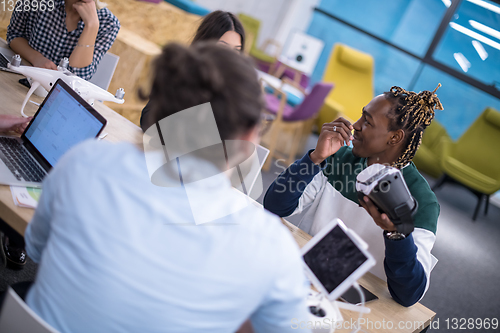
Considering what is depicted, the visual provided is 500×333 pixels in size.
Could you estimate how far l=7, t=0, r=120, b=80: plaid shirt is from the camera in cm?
197

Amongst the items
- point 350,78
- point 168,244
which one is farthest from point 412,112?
point 350,78

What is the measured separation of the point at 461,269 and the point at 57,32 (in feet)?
11.3

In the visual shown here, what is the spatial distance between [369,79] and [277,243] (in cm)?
509

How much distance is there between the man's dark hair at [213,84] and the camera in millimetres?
616

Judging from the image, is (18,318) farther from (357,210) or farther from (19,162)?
(357,210)

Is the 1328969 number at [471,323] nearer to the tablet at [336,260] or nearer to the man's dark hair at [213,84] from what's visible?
the tablet at [336,260]

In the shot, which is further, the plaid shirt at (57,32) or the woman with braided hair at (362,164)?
the plaid shirt at (57,32)

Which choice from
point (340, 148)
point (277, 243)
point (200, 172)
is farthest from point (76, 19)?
point (277, 243)

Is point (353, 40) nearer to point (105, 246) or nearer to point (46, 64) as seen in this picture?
point (46, 64)

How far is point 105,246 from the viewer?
2.05ft

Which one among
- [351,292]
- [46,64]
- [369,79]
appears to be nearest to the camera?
[351,292]

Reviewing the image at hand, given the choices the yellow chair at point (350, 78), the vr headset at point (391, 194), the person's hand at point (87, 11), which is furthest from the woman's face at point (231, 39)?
the yellow chair at point (350, 78)

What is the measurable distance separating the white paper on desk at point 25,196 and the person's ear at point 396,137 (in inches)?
46.4

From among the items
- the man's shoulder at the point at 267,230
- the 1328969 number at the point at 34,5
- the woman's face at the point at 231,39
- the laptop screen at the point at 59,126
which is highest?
the woman's face at the point at 231,39
